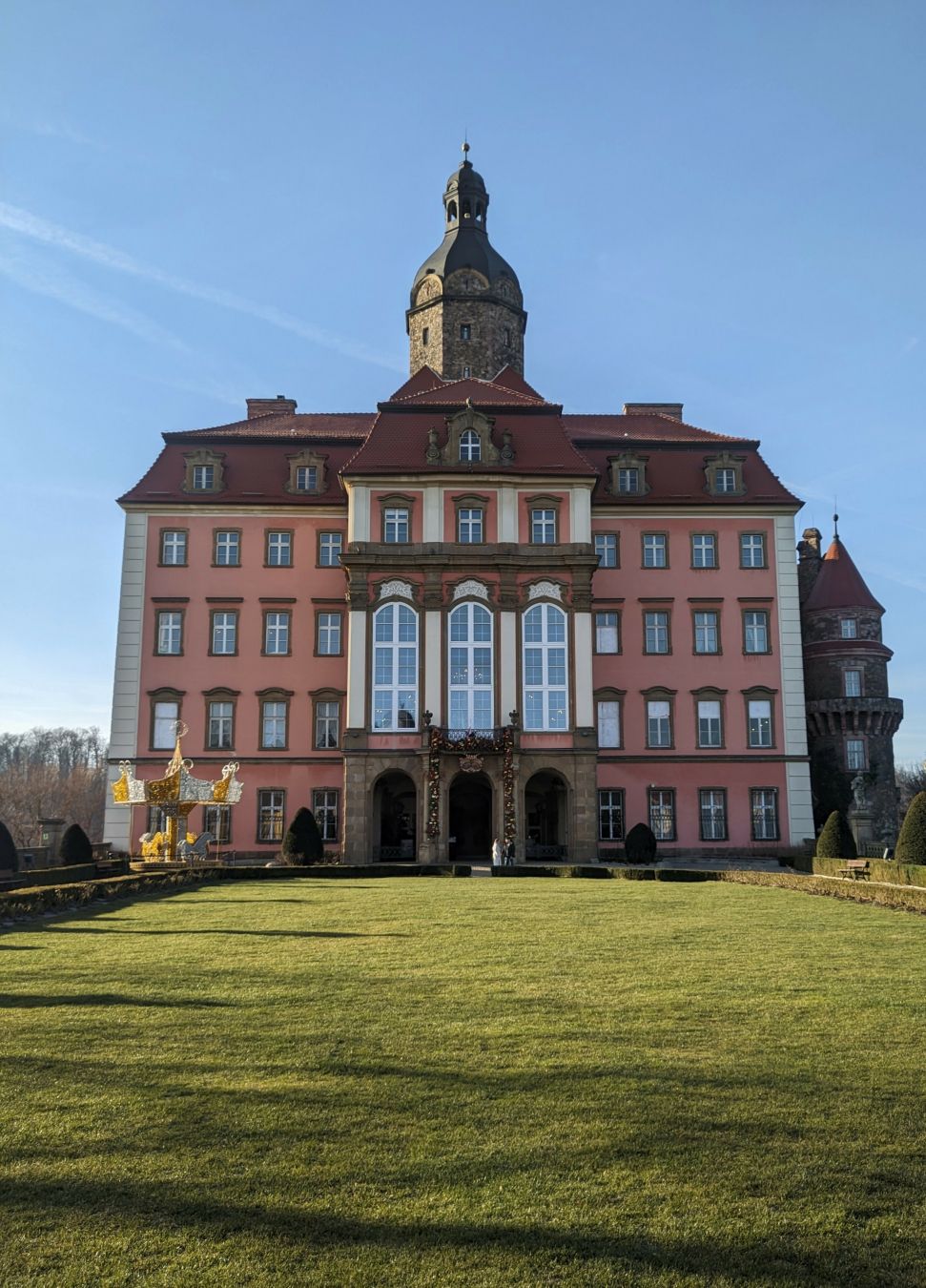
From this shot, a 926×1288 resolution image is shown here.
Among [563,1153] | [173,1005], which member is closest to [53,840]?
[173,1005]

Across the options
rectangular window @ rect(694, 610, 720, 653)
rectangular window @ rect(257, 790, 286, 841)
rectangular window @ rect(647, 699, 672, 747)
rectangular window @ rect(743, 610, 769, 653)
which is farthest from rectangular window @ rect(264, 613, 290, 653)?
rectangular window @ rect(743, 610, 769, 653)

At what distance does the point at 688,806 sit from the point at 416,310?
2912cm

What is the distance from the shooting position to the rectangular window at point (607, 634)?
4491cm

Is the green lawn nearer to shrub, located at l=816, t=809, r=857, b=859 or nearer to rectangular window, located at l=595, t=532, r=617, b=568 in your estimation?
shrub, located at l=816, t=809, r=857, b=859

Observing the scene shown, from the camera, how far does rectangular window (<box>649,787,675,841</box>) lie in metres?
43.5

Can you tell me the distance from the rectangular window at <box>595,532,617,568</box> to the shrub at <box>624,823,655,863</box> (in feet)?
39.4

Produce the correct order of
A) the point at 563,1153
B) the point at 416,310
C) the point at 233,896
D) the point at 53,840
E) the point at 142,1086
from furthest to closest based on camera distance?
1. the point at 416,310
2. the point at 53,840
3. the point at 233,896
4. the point at 142,1086
5. the point at 563,1153

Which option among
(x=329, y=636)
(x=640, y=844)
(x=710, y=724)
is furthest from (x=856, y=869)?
(x=329, y=636)

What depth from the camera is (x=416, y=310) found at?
187 feet

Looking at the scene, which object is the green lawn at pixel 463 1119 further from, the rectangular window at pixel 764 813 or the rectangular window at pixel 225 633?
the rectangular window at pixel 764 813

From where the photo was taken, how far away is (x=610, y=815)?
43.6 metres

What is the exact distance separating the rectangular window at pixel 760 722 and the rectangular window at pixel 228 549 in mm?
21479

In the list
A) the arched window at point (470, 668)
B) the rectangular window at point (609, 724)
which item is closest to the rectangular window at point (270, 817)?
the arched window at point (470, 668)

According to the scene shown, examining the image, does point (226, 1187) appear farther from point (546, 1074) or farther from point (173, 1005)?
point (173, 1005)
